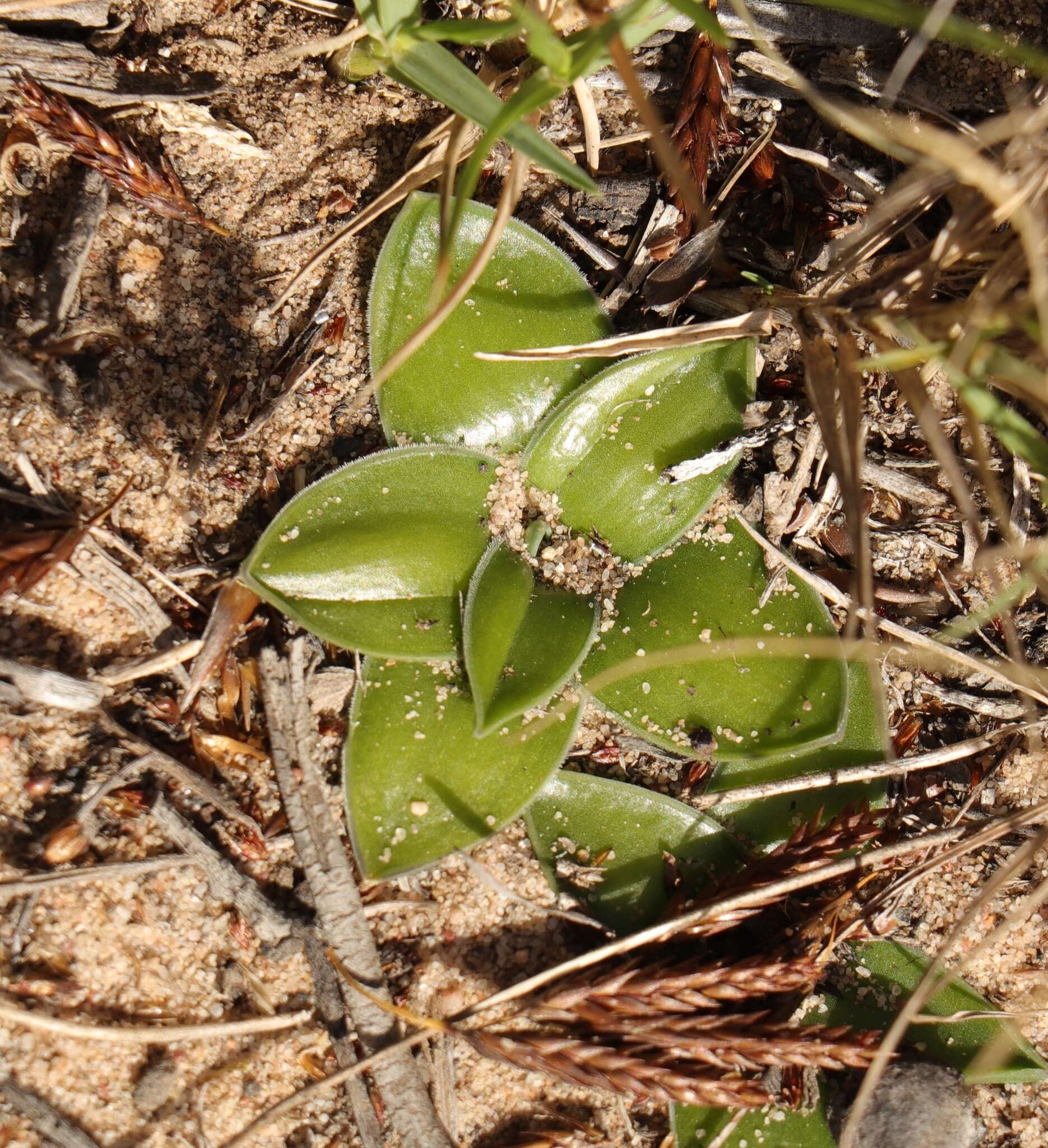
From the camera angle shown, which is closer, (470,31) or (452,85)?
(470,31)

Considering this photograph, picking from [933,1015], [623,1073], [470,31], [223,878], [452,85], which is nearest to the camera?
[470,31]

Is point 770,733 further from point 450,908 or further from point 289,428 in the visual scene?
point 289,428

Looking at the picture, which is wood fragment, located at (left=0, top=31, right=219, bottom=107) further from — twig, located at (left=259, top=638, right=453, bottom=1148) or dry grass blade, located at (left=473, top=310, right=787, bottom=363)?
twig, located at (left=259, top=638, right=453, bottom=1148)

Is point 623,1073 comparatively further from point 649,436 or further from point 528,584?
point 649,436

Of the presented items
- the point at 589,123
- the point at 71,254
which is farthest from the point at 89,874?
the point at 589,123

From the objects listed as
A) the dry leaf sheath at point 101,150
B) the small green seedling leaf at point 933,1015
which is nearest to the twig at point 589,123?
the dry leaf sheath at point 101,150

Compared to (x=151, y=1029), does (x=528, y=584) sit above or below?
above

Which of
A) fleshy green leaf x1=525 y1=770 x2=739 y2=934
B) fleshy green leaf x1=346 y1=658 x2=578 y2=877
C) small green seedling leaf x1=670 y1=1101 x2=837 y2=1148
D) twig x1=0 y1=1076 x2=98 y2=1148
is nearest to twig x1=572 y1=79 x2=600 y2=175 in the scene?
fleshy green leaf x1=346 y1=658 x2=578 y2=877
